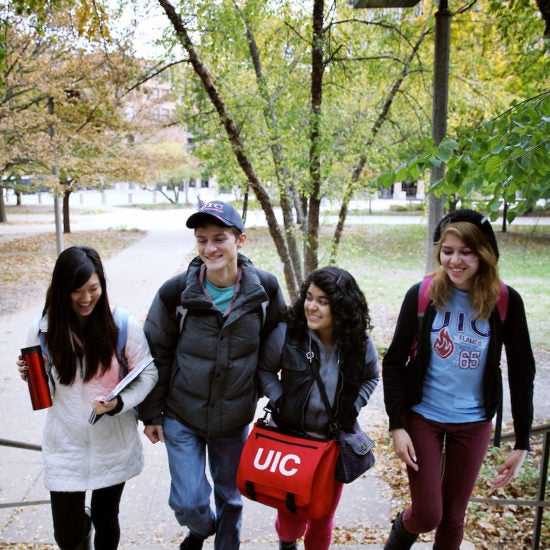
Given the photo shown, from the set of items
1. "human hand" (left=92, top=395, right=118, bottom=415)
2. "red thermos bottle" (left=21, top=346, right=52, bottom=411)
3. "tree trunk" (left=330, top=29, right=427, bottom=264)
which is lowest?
"human hand" (left=92, top=395, right=118, bottom=415)

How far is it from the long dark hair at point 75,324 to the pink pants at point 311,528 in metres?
1.15

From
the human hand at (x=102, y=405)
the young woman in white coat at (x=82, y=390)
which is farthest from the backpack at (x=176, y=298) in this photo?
the human hand at (x=102, y=405)

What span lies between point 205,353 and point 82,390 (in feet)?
1.91

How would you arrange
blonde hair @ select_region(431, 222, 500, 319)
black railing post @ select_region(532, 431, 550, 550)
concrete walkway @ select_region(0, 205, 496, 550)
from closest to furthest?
blonde hair @ select_region(431, 222, 500, 319)
black railing post @ select_region(532, 431, 550, 550)
concrete walkway @ select_region(0, 205, 496, 550)

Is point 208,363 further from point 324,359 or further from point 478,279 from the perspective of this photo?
point 478,279

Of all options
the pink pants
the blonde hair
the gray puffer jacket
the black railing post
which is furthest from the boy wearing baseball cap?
the black railing post

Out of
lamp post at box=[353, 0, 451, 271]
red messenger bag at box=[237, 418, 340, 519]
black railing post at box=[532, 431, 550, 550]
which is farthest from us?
lamp post at box=[353, 0, 451, 271]

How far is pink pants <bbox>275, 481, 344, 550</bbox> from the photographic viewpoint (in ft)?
8.81

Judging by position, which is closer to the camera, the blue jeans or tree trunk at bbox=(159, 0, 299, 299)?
the blue jeans

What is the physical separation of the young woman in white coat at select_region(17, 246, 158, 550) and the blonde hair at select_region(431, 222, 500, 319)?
1.41 metres

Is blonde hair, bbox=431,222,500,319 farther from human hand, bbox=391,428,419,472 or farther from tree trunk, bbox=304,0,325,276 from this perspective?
tree trunk, bbox=304,0,325,276

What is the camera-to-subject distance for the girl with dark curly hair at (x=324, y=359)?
2.56 m

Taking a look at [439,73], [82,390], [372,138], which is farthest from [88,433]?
[372,138]

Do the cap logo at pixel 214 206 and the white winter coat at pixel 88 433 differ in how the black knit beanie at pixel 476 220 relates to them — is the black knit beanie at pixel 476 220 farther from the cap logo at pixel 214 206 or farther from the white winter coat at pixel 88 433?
the white winter coat at pixel 88 433
